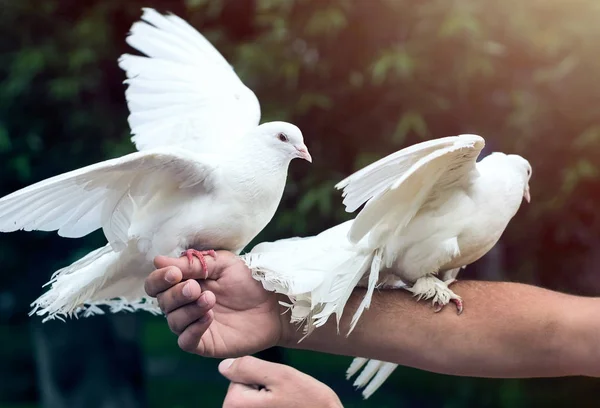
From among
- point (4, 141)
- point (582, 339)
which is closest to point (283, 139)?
point (582, 339)

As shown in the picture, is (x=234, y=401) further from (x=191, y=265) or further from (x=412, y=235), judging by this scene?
(x=412, y=235)

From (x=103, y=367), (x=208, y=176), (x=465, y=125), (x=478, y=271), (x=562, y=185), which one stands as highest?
(x=208, y=176)

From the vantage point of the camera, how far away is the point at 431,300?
1.26 metres

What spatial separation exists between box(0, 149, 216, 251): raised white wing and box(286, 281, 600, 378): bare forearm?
0.35 meters

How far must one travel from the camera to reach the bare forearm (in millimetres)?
1253

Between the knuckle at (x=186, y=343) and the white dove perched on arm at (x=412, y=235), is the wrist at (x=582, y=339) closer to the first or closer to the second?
the white dove perched on arm at (x=412, y=235)

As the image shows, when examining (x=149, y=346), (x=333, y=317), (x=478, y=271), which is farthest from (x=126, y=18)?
(x=333, y=317)

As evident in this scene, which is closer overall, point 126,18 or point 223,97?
point 223,97

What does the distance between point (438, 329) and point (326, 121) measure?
1492 millimetres

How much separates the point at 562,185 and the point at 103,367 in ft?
5.83

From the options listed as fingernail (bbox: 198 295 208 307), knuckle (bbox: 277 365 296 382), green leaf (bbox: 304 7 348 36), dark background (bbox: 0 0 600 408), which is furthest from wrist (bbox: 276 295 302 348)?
green leaf (bbox: 304 7 348 36)

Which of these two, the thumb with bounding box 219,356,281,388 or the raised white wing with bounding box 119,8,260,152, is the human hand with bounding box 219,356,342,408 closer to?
the thumb with bounding box 219,356,281,388

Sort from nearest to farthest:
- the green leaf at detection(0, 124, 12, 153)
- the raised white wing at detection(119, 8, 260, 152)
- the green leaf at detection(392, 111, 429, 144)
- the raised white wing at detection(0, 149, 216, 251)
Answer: the raised white wing at detection(0, 149, 216, 251)
the raised white wing at detection(119, 8, 260, 152)
the green leaf at detection(392, 111, 429, 144)
the green leaf at detection(0, 124, 12, 153)

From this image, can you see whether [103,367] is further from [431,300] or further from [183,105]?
[431,300]
